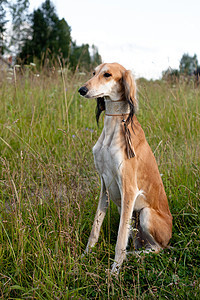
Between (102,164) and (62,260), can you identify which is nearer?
(62,260)

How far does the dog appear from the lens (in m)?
2.25

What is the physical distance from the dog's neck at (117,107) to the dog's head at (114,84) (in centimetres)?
3

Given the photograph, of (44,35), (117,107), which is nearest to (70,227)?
(117,107)

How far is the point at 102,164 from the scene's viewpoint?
2402mm

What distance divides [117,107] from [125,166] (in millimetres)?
483

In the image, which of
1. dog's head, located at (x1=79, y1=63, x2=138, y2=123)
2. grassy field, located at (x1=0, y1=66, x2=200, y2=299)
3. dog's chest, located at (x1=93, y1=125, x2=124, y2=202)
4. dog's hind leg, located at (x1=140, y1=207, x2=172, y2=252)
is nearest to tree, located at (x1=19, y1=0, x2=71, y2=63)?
grassy field, located at (x1=0, y1=66, x2=200, y2=299)

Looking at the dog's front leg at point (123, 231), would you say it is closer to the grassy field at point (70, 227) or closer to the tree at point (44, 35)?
the grassy field at point (70, 227)

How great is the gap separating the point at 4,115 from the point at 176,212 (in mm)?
2871

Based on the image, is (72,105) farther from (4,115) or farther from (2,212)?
(2,212)

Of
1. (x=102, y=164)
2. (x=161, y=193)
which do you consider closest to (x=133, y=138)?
(x=102, y=164)

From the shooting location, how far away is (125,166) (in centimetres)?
226

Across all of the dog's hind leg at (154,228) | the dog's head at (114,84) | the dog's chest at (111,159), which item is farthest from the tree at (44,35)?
the dog's hind leg at (154,228)

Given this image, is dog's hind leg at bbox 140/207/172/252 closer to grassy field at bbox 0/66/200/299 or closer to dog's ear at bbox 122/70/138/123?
grassy field at bbox 0/66/200/299

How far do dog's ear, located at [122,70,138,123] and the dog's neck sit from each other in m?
0.08
